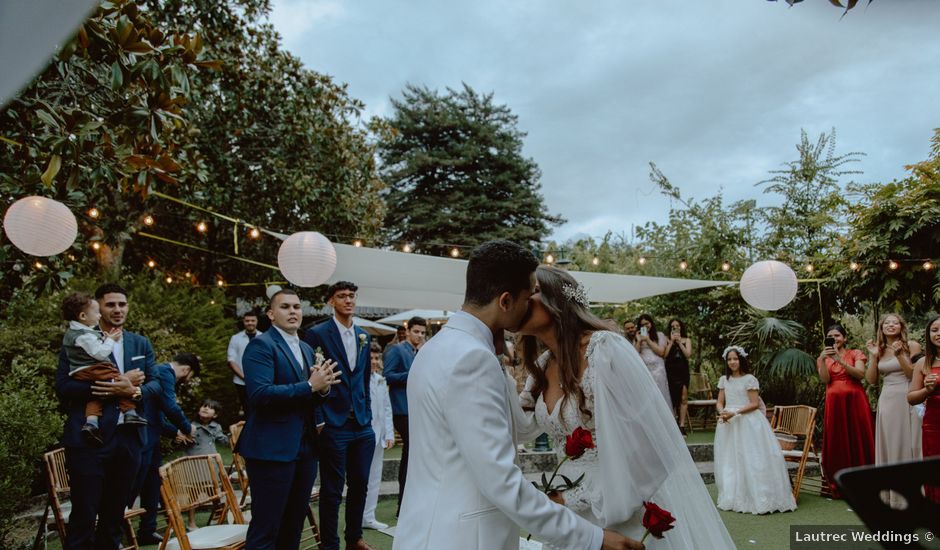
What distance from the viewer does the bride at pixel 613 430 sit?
2041 mm

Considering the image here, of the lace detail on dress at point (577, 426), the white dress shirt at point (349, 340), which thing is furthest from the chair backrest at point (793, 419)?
the lace detail on dress at point (577, 426)

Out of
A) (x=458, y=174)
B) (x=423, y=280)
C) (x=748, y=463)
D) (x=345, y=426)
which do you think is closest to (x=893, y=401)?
(x=748, y=463)

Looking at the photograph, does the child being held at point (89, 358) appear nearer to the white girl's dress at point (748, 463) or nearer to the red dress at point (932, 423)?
the white girl's dress at point (748, 463)

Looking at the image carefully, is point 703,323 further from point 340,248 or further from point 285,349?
point 285,349

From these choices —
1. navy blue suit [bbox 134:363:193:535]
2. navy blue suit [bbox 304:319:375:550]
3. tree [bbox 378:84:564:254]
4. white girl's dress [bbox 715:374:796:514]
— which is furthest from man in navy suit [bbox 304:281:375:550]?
tree [bbox 378:84:564:254]

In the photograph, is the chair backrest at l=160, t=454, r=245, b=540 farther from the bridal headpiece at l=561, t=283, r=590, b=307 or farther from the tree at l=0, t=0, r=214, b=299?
the bridal headpiece at l=561, t=283, r=590, b=307

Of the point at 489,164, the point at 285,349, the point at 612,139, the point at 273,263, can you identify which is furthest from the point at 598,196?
the point at 285,349

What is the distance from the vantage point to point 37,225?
409 cm

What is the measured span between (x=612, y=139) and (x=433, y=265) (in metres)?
20.4

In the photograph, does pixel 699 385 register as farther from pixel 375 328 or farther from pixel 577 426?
pixel 577 426

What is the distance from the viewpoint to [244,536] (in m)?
3.47

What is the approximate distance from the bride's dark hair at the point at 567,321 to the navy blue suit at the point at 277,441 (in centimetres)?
183

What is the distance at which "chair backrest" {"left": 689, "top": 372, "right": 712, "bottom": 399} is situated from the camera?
12180 millimetres

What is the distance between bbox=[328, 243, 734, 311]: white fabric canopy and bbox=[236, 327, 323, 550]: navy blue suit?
167 inches
